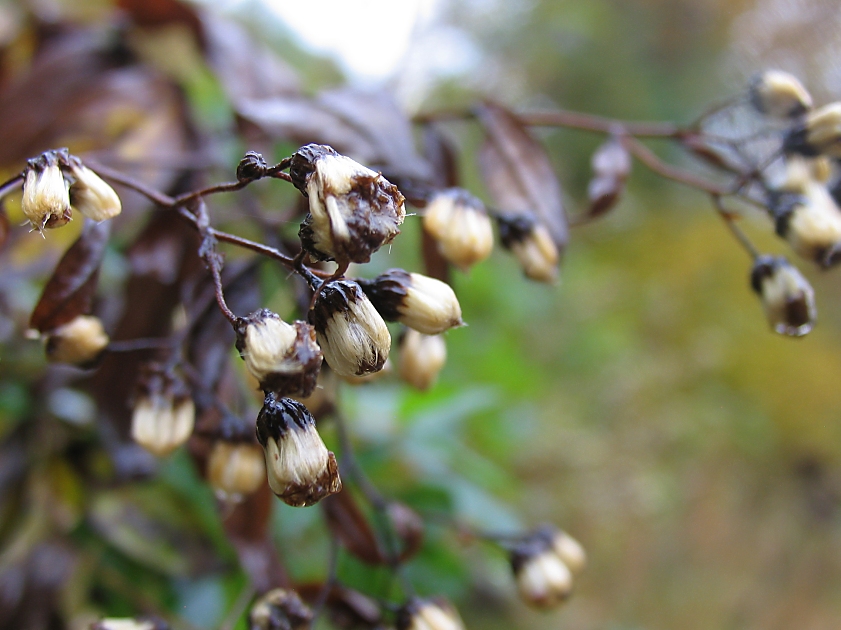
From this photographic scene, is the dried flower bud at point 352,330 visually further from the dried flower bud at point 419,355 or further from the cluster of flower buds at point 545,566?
the cluster of flower buds at point 545,566

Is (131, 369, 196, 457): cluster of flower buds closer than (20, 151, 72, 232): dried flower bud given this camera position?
No

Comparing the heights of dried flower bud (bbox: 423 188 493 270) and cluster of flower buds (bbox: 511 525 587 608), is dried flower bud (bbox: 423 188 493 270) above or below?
above

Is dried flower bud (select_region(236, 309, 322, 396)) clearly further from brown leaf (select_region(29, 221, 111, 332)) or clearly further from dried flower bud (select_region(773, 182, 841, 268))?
dried flower bud (select_region(773, 182, 841, 268))

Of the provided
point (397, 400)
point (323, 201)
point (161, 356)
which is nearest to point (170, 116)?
point (161, 356)

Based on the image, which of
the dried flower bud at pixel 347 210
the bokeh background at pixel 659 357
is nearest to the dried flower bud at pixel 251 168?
the dried flower bud at pixel 347 210

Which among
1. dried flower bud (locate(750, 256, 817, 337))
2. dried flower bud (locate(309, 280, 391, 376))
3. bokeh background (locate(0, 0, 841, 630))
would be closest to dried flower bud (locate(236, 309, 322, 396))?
dried flower bud (locate(309, 280, 391, 376))

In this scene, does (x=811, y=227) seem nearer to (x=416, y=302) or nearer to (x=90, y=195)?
(x=416, y=302)

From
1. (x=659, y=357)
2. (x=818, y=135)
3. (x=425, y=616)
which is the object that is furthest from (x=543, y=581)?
(x=659, y=357)
